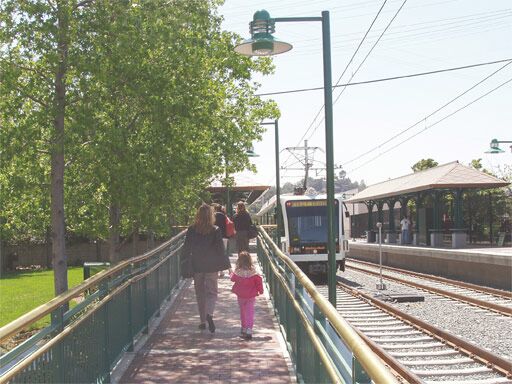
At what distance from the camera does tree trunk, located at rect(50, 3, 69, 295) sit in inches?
416

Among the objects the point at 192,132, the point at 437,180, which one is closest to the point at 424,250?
the point at 437,180

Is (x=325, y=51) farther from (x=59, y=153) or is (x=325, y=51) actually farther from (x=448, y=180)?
(x=448, y=180)

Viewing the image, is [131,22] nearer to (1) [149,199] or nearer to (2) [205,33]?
(2) [205,33]

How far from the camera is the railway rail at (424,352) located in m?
8.50

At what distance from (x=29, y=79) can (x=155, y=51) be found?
2241 millimetres

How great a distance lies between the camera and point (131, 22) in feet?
34.8

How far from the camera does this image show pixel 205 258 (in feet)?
29.8

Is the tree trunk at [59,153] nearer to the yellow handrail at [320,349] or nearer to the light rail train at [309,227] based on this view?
the yellow handrail at [320,349]

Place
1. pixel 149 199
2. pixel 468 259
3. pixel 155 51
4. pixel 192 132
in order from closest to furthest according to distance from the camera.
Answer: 1. pixel 155 51
2. pixel 192 132
3. pixel 149 199
4. pixel 468 259

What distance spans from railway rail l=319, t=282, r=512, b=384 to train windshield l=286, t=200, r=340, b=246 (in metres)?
7.81

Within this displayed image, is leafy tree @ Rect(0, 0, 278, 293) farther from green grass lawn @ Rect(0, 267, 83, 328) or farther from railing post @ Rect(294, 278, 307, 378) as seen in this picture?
railing post @ Rect(294, 278, 307, 378)

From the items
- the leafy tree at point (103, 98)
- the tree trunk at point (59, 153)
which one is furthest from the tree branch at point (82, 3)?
the tree trunk at point (59, 153)

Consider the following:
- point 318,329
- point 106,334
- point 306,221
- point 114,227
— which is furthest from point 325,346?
point 306,221

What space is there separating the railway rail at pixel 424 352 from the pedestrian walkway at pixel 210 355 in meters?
1.47
